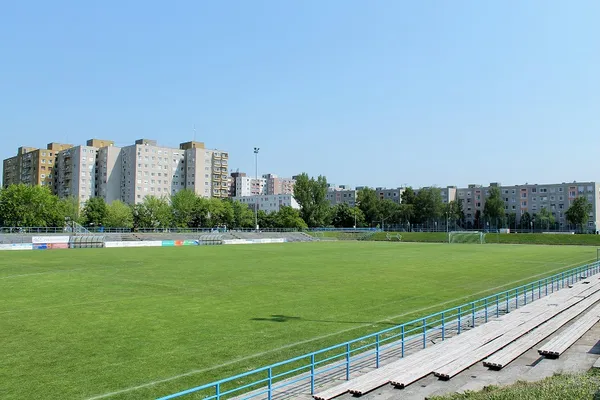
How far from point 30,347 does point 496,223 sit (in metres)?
153

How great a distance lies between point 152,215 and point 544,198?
407ft

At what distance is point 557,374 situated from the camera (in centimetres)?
1213

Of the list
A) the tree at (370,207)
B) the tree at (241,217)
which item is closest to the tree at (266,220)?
the tree at (241,217)

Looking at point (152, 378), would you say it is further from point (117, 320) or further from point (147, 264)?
point (147, 264)

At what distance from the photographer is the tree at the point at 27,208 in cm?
10500

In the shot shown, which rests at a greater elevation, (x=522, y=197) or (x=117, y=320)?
(x=522, y=197)

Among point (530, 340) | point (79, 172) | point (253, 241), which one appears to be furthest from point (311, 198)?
point (530, 340)

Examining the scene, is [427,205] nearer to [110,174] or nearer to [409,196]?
[409,196]

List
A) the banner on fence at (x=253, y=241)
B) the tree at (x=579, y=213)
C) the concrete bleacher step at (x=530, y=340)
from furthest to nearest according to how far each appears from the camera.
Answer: the tree at (x=579, y=213), the banner on fence at (x=253, y=241), the concrete bleacher step at (x=530, y=340)

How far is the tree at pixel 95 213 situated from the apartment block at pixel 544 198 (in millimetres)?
125993

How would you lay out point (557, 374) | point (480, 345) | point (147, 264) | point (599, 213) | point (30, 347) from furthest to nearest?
point (599, 213) → point (147, 264) → point (30, 347) → point (480, 345) → point (557, 374)

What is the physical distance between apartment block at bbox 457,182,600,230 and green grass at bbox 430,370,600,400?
157 metres

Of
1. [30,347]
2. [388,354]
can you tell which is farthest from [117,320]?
[388,354]

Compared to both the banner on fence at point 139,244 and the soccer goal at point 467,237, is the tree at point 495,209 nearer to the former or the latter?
the soccer goal at point 467,237
